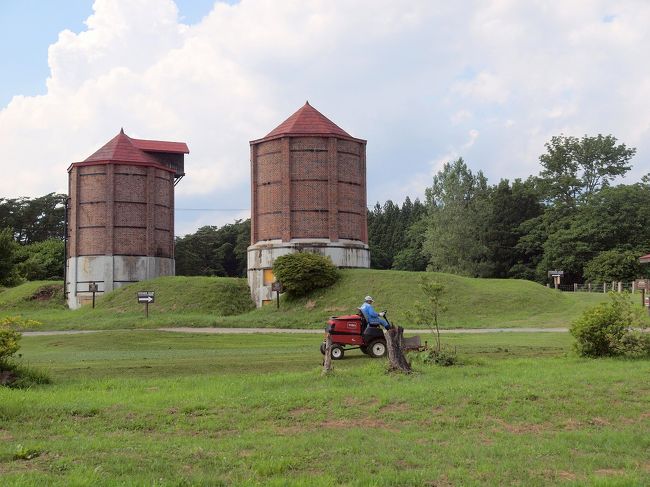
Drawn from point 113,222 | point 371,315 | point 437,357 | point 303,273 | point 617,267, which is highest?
point 113,222

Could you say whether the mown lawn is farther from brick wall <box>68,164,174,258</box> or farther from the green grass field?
brick wall <box>68,164,174,258</box>

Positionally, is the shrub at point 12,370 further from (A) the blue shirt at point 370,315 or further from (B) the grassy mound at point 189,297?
(B) the grassy mound at point 189,297

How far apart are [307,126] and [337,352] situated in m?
38.2

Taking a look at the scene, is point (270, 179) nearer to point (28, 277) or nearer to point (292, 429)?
point (28, 277)

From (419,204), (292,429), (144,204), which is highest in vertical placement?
(419,204)

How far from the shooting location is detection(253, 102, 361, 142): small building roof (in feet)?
182

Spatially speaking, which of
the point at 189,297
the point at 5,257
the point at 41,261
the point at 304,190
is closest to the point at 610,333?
the point at 189,297

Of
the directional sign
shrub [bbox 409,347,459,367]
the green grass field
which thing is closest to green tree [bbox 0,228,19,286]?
the green grass field

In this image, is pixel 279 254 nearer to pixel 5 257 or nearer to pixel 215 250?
pixel 5 257

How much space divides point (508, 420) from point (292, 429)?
343cm

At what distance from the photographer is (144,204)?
A: 208ft

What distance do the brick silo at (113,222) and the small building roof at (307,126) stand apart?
14000 mm

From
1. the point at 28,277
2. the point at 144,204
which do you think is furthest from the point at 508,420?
the point at 28,277

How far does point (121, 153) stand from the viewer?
63.5 meters
